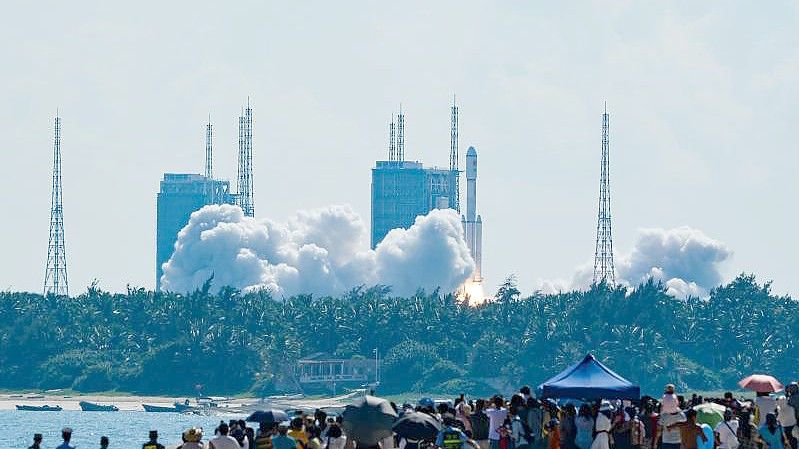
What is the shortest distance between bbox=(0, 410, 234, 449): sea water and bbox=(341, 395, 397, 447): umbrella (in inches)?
3112

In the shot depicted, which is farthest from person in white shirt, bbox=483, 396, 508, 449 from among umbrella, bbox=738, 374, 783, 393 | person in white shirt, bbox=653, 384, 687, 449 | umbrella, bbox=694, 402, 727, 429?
umbrella, bbox=738, 374, 783, 393

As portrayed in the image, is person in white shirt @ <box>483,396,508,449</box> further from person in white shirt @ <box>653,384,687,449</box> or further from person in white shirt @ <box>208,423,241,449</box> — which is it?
person in white shirt @ <box>208,423,241,449</box>

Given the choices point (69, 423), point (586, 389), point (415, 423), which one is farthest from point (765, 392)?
point (69, 423)

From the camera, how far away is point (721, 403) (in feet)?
178

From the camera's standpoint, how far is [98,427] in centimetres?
16562

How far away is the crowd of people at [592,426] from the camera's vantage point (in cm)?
4751

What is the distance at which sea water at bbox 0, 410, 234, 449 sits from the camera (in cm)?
13762

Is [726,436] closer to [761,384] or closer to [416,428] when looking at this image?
[761,384]

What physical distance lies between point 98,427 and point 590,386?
11366 cm

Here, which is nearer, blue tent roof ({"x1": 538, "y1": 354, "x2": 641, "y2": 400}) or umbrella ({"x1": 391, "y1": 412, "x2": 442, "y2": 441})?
umbrella ({"x1": 391, "y1": 412, "x2": 442, "y2": 441})

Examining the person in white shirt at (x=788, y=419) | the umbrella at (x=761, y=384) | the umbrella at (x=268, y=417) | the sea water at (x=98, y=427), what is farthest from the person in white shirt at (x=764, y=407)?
the sea water at (x=98, y=427)

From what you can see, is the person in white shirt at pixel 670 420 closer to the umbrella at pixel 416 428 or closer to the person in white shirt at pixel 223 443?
the umbrella at pixel 416 428

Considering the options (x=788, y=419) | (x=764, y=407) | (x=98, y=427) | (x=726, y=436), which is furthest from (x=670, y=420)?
(x=98, y=427)

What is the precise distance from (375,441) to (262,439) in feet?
8.11
